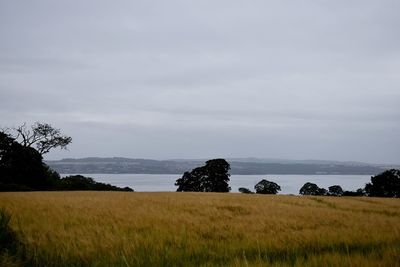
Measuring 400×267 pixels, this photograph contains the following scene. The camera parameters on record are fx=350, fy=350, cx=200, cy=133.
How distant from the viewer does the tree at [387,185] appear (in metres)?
58.0

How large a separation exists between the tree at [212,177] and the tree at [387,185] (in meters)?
25.1

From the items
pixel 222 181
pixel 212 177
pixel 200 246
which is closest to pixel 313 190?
pixel 222 181

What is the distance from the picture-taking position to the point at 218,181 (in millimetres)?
60125

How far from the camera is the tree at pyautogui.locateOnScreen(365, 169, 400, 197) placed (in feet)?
190

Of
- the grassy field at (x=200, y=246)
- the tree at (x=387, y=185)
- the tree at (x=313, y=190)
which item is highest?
the grassy field at (x=200, y=246)

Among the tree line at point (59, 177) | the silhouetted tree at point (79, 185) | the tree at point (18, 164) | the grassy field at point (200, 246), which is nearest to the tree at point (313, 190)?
the tree line at point (59, 177)

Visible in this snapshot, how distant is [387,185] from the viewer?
A: 58.6 meters

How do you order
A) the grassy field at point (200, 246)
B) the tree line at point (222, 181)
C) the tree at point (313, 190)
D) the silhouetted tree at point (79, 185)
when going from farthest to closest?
the tree at point (313, 190)
the tree line at point (222, 181)
the silhouetted tree at point (79, 185)
the grassy field at point (200, 246)

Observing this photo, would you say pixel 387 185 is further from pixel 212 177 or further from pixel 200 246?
pixel 200 246

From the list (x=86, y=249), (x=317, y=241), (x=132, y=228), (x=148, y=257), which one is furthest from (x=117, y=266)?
(x=317, y=241)

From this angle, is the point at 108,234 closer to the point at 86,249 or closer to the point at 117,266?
the point at 86,249

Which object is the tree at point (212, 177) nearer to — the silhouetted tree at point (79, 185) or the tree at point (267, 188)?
the tree at point (267, 188)

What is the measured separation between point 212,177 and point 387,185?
2930 centimetres

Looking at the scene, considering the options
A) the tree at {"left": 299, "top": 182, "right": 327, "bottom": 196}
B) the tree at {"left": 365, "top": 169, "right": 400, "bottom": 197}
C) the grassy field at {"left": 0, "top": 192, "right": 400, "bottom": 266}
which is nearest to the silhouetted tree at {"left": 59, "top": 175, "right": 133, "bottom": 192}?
the tree at {"left": 299, "top": 182, "right": 327, "bottom": 196}
